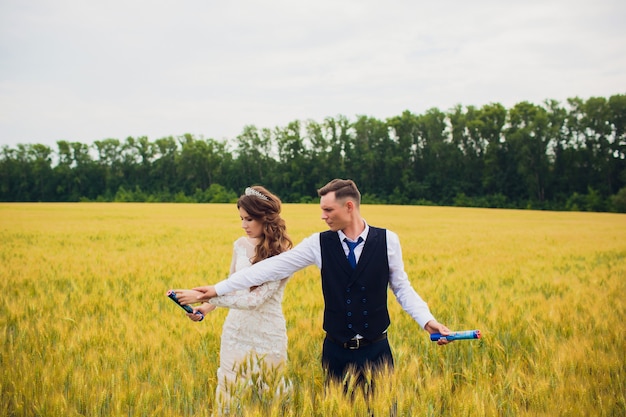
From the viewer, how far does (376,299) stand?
8.88 feet

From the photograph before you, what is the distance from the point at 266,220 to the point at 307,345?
153 cm

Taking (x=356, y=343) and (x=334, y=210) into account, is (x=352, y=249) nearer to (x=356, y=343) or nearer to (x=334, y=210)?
(x=334, y=210)

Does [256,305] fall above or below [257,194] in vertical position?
below

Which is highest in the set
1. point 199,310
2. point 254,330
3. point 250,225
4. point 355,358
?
point 250,225

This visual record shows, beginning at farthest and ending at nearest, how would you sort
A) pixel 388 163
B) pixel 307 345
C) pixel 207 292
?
pixel 388 163 → pixel 307 345 → pixel 207 292

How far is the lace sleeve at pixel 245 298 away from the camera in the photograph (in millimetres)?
2721

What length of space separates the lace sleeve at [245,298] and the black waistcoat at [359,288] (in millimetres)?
391

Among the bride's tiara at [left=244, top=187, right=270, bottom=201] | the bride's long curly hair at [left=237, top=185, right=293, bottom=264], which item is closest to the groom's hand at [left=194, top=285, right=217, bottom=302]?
the bride's long curly hair at [left=237, top=185, right=293, bottom=264]

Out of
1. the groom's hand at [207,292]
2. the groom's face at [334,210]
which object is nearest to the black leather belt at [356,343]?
the groom's face at [334,210]

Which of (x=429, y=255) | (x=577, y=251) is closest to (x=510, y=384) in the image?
(x=429, y=255)

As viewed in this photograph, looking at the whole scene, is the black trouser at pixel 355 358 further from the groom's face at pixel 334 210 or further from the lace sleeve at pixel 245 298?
the groom's face at pixel 334 210

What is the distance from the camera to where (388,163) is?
64.6m

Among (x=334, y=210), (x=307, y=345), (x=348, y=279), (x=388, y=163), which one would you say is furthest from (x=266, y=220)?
(x=388, y=163)

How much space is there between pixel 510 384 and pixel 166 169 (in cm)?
7291
